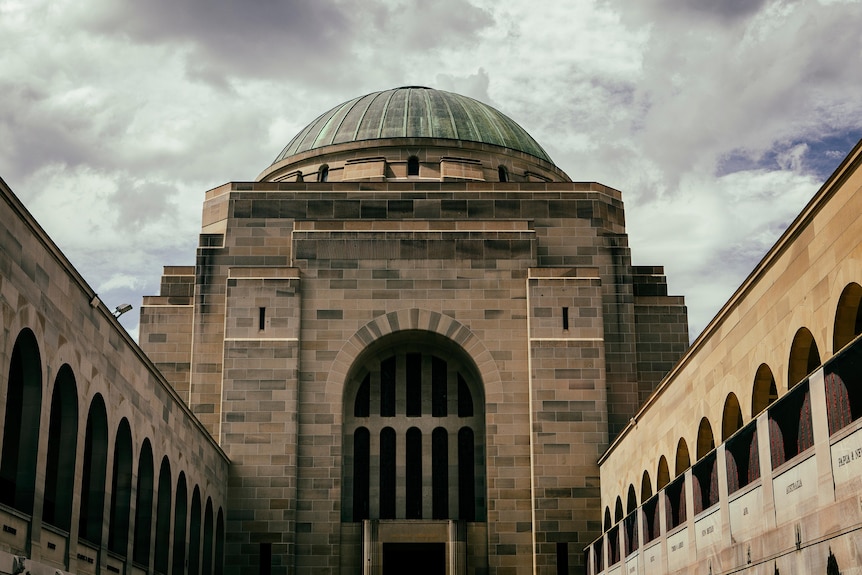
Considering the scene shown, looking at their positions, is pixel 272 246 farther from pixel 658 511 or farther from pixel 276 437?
pixel 658 511

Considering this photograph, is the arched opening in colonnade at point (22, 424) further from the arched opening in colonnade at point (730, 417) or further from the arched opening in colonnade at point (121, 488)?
the arched opening in colonnade at point (730, 417)

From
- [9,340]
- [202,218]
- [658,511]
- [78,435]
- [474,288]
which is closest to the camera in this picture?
[9,340]

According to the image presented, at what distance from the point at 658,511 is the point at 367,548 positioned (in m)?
14.2

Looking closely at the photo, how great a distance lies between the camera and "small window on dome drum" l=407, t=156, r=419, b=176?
50.9 meters

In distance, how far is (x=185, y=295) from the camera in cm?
4422

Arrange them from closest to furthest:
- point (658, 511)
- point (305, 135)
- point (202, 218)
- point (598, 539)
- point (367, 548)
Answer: point (658, 511) → point (598, 539) → point (367, 548) → point (202, 218) → point (305, 135)

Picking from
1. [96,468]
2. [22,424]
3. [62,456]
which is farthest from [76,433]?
[22,424]

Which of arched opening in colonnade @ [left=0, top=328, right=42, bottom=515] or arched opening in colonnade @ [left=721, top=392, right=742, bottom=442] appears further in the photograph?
arched opening in colonnade @ [left=721, top=392, right=742, bottom=442]

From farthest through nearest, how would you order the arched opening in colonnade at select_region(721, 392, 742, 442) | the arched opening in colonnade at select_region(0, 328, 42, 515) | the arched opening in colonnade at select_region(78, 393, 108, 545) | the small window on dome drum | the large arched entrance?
1. the small window on dome drum
2. the large arched entrance
3. the arched opening in colonnade at select_region(78, 393, 108, 545)
4. the arched opening in colonnade at select_region(721, 392, 742, 442)
5. the arched opening in colonnade at select_region(0, 328, 42, 515)

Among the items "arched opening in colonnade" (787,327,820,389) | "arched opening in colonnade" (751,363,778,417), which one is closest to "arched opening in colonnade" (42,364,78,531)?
"arched opening in colonnade" (751,363,778,417)

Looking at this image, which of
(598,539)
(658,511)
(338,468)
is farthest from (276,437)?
(658,511)

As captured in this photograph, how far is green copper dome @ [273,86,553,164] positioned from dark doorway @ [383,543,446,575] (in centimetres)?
1875

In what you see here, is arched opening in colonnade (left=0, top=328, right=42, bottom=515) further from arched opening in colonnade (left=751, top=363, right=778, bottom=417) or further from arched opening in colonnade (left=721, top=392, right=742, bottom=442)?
Result: arched opening in colonnade (left=721, top=392, right=742, bottom=442)

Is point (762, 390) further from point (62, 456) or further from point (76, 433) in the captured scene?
point (62, 456)
